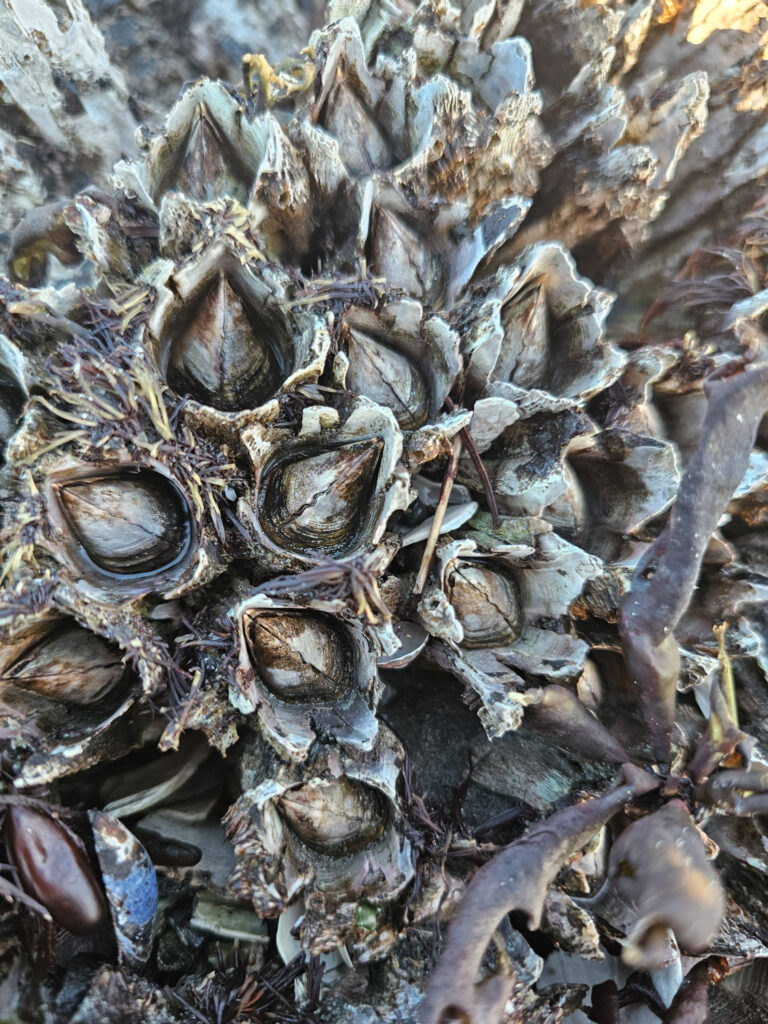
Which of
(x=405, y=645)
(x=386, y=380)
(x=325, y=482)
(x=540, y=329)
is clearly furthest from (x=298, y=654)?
(x=540, y=329)

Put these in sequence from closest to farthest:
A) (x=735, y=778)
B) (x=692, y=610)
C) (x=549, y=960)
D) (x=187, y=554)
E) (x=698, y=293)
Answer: (x=735, y=778) < (x=187, y=554) < (x=549, y=960) < (x=692, y=610) < (x=698, y=293)

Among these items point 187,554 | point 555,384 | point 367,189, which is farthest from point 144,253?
point 555,384

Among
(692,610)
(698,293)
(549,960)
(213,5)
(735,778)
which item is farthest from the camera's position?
(213,5)

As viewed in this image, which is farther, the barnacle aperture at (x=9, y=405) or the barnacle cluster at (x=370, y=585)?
the barnacle aperture at (x=9, y=405)

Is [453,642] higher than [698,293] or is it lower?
lower

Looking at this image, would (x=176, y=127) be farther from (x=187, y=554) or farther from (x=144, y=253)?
(x=187, y=554)

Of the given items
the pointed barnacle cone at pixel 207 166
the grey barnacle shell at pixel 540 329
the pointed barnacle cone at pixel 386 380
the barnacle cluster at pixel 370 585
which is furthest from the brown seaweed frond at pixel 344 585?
the pointed barnacle cone at pixel 207 166

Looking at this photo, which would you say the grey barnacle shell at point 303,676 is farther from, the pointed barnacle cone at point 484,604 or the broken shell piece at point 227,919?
the broken shell piece at point 227,919
